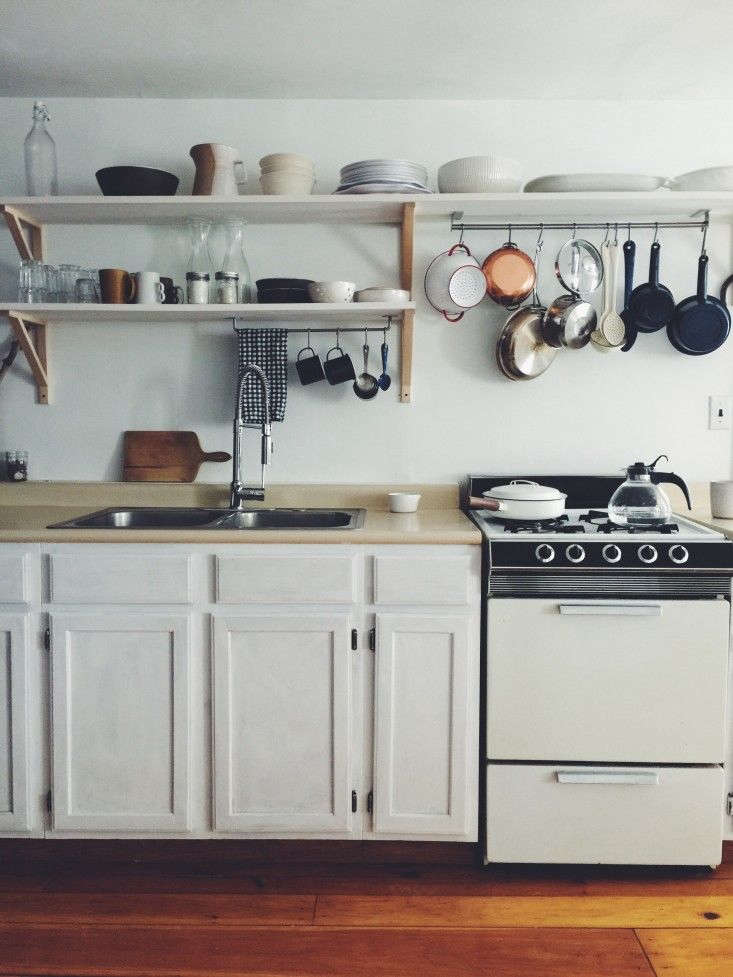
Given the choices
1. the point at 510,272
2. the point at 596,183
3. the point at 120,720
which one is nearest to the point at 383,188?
the point at 510,272

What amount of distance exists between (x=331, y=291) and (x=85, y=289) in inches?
31.4

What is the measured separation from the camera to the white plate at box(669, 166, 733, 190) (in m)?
2.38

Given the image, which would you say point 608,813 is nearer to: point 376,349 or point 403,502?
point 403,502

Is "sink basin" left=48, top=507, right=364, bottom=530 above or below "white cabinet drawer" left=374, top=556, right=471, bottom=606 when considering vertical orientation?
above

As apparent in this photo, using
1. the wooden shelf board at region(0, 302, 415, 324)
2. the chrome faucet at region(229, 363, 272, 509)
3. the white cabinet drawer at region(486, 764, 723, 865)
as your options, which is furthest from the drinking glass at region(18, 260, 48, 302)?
the white cabinet drawer at region(486, 764, 723, 865)

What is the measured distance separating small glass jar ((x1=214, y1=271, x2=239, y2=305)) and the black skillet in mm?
1297

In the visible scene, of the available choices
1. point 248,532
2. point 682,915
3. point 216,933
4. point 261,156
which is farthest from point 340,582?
point 261,156

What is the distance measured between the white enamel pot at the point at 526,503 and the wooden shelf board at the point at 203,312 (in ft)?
2.10

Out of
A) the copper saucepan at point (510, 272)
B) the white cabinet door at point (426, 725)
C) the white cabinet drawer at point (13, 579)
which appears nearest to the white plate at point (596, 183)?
the copper saucepan at point (510, 272)

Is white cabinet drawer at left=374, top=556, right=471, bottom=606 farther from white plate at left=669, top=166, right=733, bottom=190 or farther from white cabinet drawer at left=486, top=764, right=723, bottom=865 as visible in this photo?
white plate at left=669, top=166, right=733, bottom=190

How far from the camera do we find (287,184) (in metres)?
2.42

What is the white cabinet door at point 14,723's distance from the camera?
209 centimetres

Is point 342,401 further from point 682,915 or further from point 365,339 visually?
point 682,915

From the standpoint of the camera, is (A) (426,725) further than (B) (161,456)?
No
